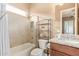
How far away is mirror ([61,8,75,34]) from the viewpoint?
4.37ft

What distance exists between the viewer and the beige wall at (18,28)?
1.34 meters

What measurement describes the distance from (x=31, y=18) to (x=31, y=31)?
0.14m

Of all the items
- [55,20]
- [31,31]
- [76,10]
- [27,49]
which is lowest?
[27,49]

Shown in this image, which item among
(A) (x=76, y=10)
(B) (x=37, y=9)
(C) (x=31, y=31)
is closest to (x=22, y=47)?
(C) (x=31, y=31)

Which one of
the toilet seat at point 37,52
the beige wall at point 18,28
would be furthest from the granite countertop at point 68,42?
the beige wall at point 18,28

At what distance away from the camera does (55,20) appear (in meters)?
1.35

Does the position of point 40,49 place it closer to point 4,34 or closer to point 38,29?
point 38,29

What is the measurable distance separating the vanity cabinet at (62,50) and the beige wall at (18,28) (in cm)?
27

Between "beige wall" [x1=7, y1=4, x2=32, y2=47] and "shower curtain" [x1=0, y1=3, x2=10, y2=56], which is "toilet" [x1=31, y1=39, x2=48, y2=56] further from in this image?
"shower curtain" [x1=0, y1=3, x2=10, y2=56]

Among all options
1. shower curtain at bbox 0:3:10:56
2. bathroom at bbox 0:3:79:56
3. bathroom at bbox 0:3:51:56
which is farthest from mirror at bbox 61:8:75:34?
shower curtain at bbox 0:3:10:56

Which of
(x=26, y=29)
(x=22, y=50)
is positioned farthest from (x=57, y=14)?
(x=22, y=50)

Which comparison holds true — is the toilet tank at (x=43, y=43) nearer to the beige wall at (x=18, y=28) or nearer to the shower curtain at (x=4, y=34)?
the beige wall at (x=18, y=28)

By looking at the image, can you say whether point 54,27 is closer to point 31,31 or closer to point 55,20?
point 55,20

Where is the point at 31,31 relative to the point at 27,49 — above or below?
above
